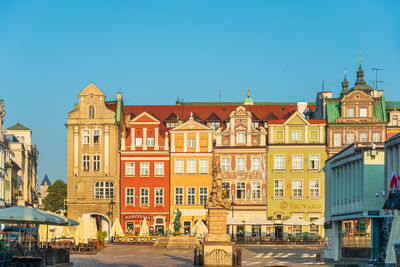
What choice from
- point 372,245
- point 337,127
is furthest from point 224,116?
point 372,245

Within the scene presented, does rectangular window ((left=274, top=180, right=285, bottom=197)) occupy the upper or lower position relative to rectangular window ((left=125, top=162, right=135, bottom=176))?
lower

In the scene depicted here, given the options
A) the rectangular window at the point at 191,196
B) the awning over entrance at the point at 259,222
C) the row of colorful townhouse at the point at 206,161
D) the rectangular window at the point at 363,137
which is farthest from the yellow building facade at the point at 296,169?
the rectangular window at the point at 191,196

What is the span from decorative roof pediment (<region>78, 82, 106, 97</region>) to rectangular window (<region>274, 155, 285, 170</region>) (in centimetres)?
2007

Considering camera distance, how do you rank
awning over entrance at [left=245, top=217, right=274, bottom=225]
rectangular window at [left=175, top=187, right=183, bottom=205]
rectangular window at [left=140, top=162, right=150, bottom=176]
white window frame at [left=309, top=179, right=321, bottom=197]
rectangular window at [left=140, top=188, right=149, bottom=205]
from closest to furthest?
awning over entrance at [left=245, top=217, right=274, bottom=225]
white window frame at [left=309, top=179, right=321, bottom=197]
rectangular window at [left=175, top=187, right=183, bottom=205]
rectangular window at [left=140, top=188, right=149, bottom=205]
rectangular window at [left=140, top=162, right=150, bottom=176]

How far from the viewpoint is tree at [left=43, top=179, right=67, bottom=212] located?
136 metres

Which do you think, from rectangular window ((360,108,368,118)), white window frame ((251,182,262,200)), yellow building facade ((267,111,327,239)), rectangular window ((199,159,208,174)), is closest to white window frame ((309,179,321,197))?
yellow building facade ((267,111,327,239))

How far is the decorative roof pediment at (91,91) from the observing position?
8931 cm

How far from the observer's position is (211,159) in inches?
3469

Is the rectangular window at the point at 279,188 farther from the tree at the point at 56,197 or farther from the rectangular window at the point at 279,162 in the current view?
the tree at the point at 56,197

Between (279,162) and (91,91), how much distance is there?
72.0 feet

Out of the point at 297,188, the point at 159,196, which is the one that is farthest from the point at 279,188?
the point at 159,196

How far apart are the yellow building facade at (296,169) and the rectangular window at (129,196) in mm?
14574

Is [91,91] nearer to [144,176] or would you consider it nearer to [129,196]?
[144,176]

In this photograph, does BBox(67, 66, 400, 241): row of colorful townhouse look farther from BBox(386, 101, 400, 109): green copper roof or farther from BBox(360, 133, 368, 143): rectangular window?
BBox(386, 101, 400, 109): green copper roof
